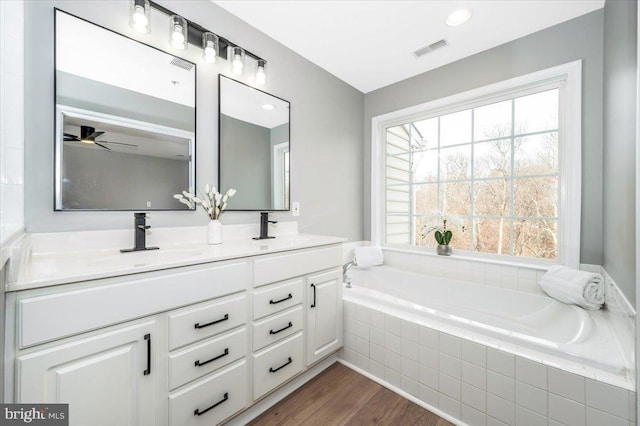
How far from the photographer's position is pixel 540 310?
5.87 ft

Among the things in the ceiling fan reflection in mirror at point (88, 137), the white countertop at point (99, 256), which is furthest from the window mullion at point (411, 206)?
the ceiling fan reflection in mirror at point (88, 137)

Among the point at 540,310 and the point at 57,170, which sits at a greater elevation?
the point at 57,170

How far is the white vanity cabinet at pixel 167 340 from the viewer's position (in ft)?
2.54

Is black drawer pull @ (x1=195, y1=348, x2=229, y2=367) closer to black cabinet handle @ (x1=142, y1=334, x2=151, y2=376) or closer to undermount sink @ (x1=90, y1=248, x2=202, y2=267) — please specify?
black cabinet handle @ (x1=142, y1=334, x2=151, y2=376)

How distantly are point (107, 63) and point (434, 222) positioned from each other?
105 inches

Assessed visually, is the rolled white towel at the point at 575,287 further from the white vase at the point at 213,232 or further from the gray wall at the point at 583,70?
the white vase at the point at 213,232

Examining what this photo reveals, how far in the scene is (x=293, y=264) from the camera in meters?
1.51

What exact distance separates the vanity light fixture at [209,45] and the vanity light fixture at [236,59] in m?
0.14

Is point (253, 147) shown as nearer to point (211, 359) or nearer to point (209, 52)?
point (209, 52)

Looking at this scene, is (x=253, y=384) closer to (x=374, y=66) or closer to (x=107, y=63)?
(x=107, y=63)

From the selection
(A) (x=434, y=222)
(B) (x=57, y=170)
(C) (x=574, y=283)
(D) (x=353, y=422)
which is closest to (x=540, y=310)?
(C) (x=574, y=283)

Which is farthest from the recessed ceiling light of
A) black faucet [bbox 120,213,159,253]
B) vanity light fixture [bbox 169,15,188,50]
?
black faucet [bbox 120,213,159,253]

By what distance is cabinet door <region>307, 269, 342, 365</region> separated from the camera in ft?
5.34

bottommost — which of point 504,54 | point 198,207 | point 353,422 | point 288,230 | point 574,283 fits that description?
point 353,422
